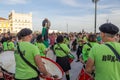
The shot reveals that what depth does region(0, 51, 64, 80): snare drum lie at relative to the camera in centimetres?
671

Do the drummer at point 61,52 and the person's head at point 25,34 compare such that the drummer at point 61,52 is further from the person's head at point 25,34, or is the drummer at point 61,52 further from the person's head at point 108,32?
the person's head at point 108,32

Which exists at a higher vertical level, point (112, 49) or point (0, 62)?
point (112, 49)

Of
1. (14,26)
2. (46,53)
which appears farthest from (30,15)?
(46,53)

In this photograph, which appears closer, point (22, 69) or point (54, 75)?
point (22, 69)

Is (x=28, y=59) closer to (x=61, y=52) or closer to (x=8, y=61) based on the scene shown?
(x=8, y=61)

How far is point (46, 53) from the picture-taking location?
10.4 metres

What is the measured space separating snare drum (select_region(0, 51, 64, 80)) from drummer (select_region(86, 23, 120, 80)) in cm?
172

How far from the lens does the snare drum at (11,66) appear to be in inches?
264

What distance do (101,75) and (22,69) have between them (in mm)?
1651

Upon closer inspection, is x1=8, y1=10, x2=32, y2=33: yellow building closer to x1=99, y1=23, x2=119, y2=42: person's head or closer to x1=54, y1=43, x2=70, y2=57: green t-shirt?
x1=54, y1=43, x2=70, y2=57: green t-shirt

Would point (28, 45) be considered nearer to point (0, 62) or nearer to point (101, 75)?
point (101, 75)

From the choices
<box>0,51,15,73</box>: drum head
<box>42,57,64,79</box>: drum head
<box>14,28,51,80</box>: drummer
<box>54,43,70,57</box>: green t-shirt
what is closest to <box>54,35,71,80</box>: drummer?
<box>54,43,70,57</box>: green t-shirt

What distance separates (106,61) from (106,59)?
0.10 ft

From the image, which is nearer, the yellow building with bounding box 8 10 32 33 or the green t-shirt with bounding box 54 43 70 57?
the green t-shirt with bounding box 54 43 70 57
